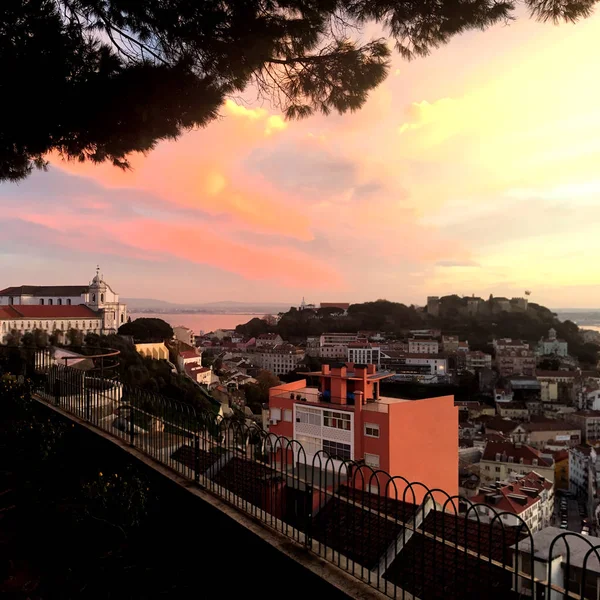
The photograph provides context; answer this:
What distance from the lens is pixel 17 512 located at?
3.26 meters

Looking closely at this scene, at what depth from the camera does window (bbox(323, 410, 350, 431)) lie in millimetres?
12766

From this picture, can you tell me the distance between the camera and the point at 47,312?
51.2m

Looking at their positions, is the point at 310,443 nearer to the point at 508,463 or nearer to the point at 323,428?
the point at 323,428

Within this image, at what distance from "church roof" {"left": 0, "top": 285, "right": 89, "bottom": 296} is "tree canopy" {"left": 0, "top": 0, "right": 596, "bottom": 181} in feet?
189

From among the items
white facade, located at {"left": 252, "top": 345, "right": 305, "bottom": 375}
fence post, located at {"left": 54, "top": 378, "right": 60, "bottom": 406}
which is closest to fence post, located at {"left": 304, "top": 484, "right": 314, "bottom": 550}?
fence post, located at {"left": 54, "top": 378, "right": 60, "bottom": 406}

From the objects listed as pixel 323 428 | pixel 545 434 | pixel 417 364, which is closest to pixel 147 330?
pixel 417 364

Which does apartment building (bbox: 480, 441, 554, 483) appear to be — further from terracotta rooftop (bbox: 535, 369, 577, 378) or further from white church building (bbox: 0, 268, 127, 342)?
white church building (bbox: 0, 268, 127, 342)

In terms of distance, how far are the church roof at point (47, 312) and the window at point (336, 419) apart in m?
44.4

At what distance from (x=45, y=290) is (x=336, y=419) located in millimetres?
57116

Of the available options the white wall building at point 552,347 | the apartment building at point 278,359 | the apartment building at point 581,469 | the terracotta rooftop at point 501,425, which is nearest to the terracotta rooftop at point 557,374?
the white wall building at point 552,347

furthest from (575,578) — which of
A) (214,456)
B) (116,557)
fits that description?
(116,557)

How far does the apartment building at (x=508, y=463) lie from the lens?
1080 inches

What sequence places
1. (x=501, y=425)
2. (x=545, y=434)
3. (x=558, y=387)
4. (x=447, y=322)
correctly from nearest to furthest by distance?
(x=545, y=434)
(x=501, y=425)
(x=558, y=387)
(x=447, y=322)

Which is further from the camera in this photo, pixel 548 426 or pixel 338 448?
pixel 548 426
